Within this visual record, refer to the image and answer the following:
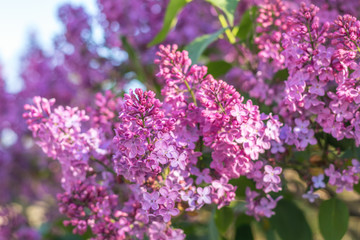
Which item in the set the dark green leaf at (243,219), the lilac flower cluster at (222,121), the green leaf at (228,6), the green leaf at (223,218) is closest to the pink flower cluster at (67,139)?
the lilac flower cluster at (222,121)

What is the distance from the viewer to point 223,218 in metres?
1.04

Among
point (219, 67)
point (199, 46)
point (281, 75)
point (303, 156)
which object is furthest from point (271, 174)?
point (219, 67)

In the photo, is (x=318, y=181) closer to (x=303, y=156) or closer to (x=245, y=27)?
(x=303, y=156)

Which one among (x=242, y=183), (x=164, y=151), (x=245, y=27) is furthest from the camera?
(x=245, y=27)

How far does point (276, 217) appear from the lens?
114 centimetres

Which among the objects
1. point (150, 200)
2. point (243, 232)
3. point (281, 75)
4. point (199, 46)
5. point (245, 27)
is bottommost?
point (150, 200)

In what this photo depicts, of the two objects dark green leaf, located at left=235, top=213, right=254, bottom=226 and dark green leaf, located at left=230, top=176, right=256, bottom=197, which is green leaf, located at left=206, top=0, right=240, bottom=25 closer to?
dark green leaf, located at left=230, top=176, right=256, bottom=197

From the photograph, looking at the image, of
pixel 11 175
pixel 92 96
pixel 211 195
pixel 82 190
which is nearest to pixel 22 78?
pixel 11 175

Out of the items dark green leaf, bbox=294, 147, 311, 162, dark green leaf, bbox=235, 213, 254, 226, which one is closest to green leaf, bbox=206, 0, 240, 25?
dark green leaf, bbox=294, 147, 311, 162

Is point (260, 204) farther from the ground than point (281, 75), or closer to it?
closer to it

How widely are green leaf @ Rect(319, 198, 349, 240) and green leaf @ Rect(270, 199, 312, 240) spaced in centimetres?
17

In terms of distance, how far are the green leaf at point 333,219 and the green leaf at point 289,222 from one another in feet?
0.54

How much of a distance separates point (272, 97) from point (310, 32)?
0.95 feet

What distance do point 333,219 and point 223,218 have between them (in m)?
0.27
